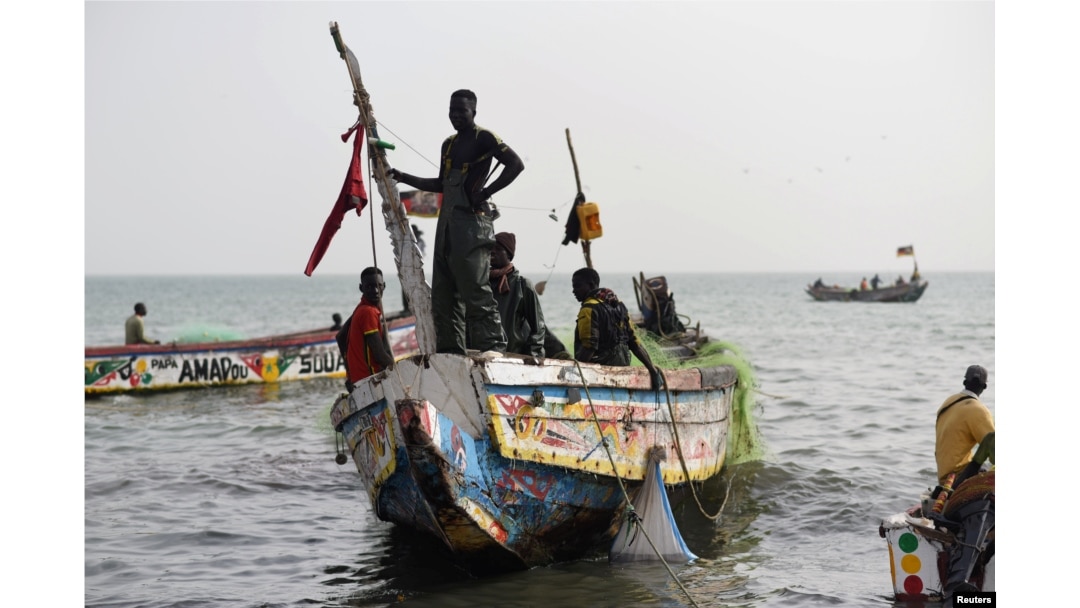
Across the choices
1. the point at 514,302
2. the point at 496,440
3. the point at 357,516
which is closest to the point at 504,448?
the point at 496,440

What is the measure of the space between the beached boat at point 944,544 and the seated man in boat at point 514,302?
299 cm

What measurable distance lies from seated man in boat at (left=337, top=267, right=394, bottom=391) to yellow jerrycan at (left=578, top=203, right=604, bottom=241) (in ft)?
6.92

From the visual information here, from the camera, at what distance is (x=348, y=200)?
22.8 ft

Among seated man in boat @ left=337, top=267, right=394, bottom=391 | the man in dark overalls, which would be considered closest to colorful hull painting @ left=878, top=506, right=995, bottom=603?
the man in dark overalls

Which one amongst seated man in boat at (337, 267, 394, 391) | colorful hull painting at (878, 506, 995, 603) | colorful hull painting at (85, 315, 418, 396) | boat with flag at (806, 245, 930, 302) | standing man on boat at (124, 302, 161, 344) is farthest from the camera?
boat with flag at (806, 245, 930, 302)

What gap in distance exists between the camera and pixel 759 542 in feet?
30.9

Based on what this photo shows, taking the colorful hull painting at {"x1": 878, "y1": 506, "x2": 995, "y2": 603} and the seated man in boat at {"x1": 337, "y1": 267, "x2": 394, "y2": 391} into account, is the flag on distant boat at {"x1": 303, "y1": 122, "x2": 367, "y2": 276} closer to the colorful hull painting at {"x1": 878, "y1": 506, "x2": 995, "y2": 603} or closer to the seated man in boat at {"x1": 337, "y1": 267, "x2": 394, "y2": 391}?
the seated man in boat at {"x1": 337, "y1": 267, "x2": 394, "y2": 391}

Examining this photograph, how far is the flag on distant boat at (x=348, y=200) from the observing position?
6.86 metres

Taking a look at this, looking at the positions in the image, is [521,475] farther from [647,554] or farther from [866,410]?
[866,410]

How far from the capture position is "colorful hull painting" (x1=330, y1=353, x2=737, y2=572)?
267 inches

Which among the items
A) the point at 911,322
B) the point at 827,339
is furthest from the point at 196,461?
the point at 911,322

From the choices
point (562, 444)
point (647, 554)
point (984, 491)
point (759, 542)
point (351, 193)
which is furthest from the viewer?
point (759, 542)

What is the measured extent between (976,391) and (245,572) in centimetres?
564

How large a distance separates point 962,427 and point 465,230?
3508 millimetres
